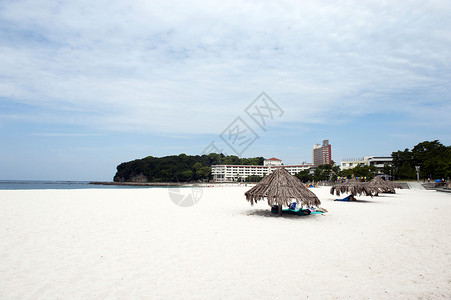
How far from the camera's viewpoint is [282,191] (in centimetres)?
1009

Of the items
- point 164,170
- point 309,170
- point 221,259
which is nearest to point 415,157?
point 309,170

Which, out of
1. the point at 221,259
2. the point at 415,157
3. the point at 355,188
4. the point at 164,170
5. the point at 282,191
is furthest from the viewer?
the point at 164,170

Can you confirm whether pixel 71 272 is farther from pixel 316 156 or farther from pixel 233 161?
pixel 316 156

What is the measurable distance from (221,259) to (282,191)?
504 centimetres

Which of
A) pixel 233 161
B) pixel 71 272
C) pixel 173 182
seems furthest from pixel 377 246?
pixel 233 161

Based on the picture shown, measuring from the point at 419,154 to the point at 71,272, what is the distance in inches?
2536

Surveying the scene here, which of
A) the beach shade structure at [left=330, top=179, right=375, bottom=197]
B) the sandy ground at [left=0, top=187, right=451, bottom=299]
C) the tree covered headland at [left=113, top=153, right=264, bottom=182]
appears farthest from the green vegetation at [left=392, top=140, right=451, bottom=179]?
the tree covered headland at [left=113, top=153, right=264, bottom=182]

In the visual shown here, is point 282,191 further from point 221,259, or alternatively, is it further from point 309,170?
point 309,170

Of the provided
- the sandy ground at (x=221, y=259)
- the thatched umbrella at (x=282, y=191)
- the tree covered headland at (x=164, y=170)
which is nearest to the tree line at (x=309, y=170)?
the tree covered headland at (x=164, y=170)

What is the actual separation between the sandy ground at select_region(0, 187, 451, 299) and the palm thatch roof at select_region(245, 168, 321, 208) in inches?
33.8

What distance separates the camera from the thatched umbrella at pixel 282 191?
993 centimetres

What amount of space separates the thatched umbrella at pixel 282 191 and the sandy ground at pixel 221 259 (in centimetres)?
86

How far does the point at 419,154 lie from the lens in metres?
54.9

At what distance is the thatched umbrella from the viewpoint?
993 cm
